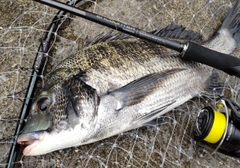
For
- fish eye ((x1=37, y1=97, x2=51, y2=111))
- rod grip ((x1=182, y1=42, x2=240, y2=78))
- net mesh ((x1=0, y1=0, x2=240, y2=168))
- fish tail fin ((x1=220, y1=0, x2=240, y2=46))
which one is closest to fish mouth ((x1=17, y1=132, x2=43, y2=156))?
fish eye ((x1=37, y1=97, x2=51, y2=111))

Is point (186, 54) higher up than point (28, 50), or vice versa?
point (28, 50)

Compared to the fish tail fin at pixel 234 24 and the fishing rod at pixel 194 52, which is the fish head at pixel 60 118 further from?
the fish tail fin at pixel 234 24

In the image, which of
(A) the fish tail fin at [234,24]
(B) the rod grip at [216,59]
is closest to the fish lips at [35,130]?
(B) the rod grip at [216,59]

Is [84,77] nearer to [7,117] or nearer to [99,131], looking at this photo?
[99,131]

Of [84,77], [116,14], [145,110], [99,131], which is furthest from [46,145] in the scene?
[116,14]

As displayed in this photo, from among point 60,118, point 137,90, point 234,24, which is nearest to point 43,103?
point 60,118

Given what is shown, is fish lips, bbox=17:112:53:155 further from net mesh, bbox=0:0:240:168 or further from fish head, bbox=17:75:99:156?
net mesh, bbox=0:0:240:168
